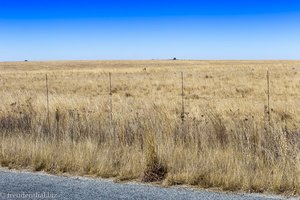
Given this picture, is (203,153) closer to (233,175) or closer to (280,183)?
(233,175)

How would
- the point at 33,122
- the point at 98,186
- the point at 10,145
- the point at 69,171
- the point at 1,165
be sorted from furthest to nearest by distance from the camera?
the point at 33,122 < the point at 10,145 < the point at 1,165 < the point at 69,171 < the point at 98,186

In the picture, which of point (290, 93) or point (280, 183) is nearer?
Result: point (280, 183)

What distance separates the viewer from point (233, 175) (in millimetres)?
5879

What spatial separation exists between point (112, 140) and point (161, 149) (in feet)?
4.79

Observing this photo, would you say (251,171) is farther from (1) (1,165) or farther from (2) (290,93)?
(2) (290,93)

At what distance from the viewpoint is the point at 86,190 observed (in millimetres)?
5574

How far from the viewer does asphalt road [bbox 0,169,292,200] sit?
208 inches

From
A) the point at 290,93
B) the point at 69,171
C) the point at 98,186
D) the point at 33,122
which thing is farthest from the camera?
the point at 290,93

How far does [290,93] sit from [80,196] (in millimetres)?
20049

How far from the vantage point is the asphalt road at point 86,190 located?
527 cm

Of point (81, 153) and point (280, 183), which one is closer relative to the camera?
point (280, 183)

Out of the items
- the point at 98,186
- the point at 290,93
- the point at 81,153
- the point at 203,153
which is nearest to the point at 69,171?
the point at 81,153

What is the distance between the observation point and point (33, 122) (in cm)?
1007

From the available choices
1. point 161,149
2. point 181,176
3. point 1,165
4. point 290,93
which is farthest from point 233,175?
point 290,93
